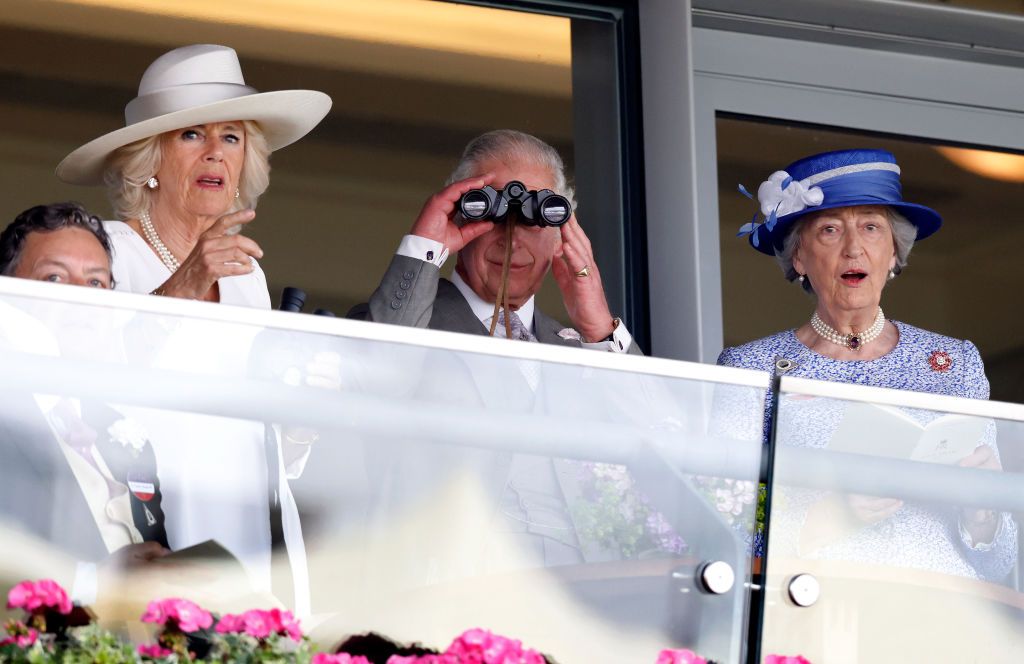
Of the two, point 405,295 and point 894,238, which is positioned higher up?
point 894,238

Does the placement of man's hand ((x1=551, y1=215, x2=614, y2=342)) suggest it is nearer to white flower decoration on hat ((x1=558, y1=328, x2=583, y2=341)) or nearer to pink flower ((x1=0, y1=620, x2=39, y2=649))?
white flower decoration on hat ((x1=558, y1=328, x2=583, y2=341))

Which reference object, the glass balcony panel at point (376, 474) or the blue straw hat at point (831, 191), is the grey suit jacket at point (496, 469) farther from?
the blue straw hat at point (831, 191)

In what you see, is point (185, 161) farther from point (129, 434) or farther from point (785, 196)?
point (129, 434)

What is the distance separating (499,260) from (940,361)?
3.06ft

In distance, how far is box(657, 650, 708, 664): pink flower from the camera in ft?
7.34

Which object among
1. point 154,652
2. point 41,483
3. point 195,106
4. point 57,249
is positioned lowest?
point 154,652

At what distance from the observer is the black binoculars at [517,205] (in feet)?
10.4

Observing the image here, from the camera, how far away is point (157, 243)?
3285 mm

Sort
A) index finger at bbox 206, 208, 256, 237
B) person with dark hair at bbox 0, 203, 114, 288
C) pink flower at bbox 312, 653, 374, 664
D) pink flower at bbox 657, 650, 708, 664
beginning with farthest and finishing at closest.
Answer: index finger at bbox 206, 208, 256, 237 → person with dark hair at bbox 0, 203, 114, 288 → pink flower at bbox 657, 650, 708, 664 → pink flower at bbox 312, 653, 374, 664

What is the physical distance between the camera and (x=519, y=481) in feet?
7.32

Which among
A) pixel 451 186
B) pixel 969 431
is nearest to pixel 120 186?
pixel 451 186

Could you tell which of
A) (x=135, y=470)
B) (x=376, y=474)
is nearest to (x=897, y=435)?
(x=376, y=474)

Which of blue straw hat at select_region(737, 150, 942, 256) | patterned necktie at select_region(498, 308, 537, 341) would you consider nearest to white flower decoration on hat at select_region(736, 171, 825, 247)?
blue straw hat at select_region(737, 150, 942, 256)

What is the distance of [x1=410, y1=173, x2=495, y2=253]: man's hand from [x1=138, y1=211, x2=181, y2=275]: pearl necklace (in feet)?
1.63
